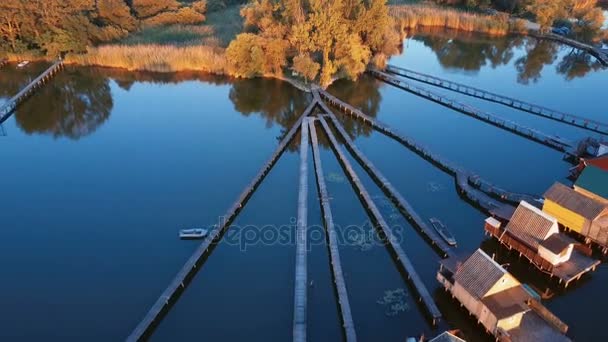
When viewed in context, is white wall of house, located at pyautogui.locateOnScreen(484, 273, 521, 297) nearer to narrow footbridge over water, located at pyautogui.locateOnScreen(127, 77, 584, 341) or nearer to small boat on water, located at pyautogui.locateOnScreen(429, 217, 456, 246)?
narrow footbridge over water, located at pyautogui.locateOnScreen(127, 77, 584, 341)

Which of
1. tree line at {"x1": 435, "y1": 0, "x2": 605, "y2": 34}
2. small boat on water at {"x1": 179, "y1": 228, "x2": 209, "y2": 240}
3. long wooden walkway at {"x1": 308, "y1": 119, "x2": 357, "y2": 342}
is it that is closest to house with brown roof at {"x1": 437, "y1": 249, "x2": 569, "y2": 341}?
long wooden walkway at {"x1": 308, "y1": 119, "x2": 357, "y2": 342}

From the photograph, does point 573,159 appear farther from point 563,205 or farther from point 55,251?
point 55,251

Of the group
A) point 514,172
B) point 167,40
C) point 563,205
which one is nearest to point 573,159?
point 514,172

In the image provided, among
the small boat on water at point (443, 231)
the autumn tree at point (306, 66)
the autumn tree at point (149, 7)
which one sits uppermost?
the autumn tree at point (149, 7)

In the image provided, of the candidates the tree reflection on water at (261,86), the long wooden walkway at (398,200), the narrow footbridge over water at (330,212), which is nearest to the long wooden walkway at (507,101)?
the tree reflection on water at (261,86)

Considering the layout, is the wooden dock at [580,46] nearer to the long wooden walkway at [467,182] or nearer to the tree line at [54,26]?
the long wooden walkway at [467,182]

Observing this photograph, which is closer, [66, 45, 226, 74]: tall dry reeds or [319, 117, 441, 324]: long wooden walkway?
[319, 117, 441, 324]: long wooden walkway

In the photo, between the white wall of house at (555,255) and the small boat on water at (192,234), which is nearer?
the white wall of house at (555,255)
